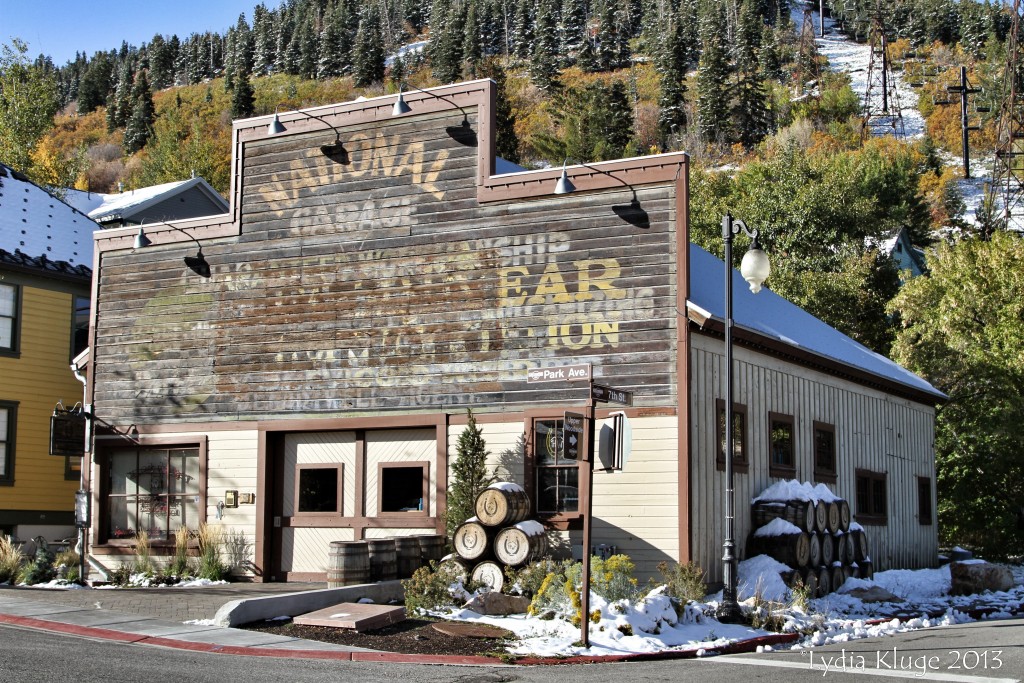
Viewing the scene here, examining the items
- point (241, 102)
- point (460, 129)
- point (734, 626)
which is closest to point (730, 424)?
point (734, 626)

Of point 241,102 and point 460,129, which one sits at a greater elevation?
point 241,102

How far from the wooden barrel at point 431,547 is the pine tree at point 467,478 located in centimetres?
24

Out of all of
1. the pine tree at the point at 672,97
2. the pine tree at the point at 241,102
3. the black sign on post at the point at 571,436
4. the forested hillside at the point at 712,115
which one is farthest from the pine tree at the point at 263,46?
the black sign on post at the point at 571,436

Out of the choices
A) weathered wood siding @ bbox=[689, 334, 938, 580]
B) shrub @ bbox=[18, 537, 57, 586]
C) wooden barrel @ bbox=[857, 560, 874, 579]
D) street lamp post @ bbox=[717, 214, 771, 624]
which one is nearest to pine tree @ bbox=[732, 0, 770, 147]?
weathered wood siding @ bbox=[689, 334, 938, 580]

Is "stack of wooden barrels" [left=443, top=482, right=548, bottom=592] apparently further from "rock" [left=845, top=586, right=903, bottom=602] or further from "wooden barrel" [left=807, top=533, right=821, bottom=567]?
"rock" [left=845, top=586, right=903, bottom=602]

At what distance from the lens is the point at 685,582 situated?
57.8 feet

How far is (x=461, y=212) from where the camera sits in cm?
2136

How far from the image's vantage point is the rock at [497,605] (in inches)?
667

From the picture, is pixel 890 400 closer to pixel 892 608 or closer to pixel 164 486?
pixel 892 608

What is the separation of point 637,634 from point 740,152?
103 metres

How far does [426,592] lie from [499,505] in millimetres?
2068

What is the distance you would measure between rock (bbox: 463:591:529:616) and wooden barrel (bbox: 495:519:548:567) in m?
0.92

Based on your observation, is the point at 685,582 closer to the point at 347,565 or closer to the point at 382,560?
the point at 382,560

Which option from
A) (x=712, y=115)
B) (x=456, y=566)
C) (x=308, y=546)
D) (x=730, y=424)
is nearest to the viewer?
(x=730, y=424)
